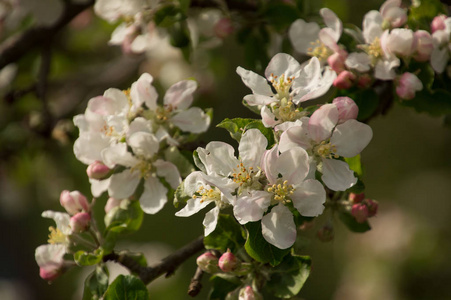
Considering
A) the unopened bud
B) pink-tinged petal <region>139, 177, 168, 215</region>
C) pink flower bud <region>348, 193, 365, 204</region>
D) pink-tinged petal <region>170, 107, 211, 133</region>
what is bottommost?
the unopened bud

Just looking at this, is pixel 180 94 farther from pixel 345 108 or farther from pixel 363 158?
pixel 363 158

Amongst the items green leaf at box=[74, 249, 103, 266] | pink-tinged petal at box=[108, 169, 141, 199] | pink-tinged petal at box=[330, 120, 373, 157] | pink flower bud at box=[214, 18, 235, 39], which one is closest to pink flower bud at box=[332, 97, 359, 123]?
pink-tinged petal at box=[330, 120, 373, 157]

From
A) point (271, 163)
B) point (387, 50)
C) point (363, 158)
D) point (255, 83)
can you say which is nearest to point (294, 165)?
point (271, 163)

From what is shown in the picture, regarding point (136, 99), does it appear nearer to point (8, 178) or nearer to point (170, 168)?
point (170, 168)

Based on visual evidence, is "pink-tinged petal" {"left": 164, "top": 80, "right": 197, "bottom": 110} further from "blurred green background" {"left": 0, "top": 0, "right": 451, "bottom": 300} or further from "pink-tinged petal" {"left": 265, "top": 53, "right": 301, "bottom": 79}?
"blurred green background" {"left": 0, "top": 0, "right": 451, "bottom": 300}

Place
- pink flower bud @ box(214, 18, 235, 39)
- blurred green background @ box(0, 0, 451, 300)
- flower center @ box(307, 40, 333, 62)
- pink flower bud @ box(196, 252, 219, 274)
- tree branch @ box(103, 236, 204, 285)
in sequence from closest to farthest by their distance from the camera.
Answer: pink flower bud @ box(196, 252, 219, 274)
tree branch @ box(103, 236, 204, 285)
flower center @ box(307, 40, 333, 62)
pink flower bud @ box(214, 18, 235, 39)
blurred green background @ box(0, 0, 451, 300)
